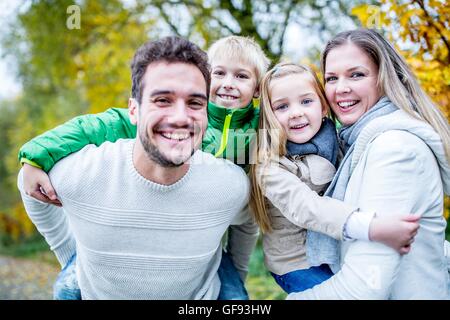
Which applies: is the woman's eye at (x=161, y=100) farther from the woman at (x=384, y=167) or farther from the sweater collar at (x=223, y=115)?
the woman at (x=384, y=167)

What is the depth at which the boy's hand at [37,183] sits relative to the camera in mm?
2260

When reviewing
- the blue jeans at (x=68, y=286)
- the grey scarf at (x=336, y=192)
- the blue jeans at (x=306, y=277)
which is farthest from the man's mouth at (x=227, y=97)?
the blue jeans at (x=68, y=286)

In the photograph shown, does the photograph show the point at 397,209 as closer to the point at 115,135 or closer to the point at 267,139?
the point at 267,139

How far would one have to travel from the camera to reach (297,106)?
2527mm

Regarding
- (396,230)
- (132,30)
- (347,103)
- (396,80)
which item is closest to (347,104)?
(347,103)

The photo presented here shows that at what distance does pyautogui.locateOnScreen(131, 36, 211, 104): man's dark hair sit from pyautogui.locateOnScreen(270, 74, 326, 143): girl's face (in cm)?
43

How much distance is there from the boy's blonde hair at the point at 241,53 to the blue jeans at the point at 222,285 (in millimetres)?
1170

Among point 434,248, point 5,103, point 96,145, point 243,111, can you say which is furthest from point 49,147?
point 5,103

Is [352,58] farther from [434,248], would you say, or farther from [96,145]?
[96,145]

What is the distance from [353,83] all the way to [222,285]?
1.33 metres

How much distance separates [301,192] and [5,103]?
20286 mm

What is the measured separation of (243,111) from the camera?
2.82 metres

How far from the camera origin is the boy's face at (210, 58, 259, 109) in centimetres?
285

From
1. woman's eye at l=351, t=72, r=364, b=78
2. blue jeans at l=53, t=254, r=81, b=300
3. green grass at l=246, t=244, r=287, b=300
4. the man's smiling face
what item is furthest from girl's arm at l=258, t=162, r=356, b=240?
green grass at l=246, t=244, r=287, b=300
